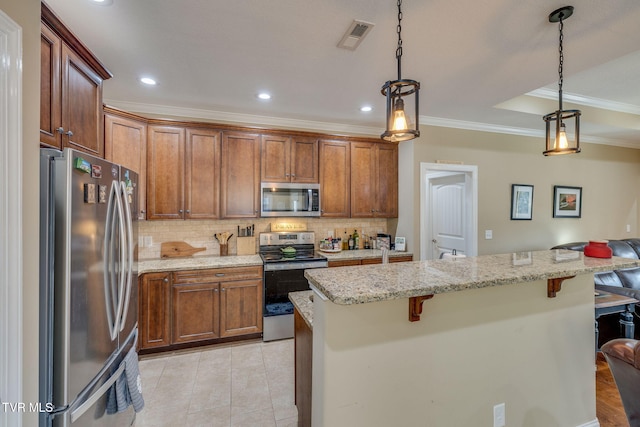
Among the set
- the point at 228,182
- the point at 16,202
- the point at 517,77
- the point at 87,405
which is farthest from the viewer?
the point at 228,182

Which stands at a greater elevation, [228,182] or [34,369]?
[228,182]

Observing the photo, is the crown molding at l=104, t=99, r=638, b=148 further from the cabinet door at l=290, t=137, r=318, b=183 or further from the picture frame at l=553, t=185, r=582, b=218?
the picture frame at l=553, t=185, r=582, b=218

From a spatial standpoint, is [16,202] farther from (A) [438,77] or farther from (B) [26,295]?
(A) [438,77]

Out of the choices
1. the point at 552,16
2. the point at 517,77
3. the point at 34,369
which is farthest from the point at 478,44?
the point at 34,369

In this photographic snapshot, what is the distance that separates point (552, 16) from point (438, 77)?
3.04 feet

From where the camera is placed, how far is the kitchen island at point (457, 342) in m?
1.21

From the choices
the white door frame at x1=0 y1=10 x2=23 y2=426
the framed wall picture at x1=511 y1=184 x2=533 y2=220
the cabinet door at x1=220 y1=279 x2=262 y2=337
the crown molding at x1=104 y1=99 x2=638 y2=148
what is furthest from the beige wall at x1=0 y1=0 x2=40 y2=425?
the framed wall picture at x1=511 y1=184 x2=533 y2=220

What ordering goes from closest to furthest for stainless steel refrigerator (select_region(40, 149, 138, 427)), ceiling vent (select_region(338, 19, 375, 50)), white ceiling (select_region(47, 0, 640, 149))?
stainless steel refrigerator (select_region(40, 149, 138, 427)), white ceiling (select_region(47, 0, 640, 149)), ceiling vent (select_region(338, 19, 375, 50))

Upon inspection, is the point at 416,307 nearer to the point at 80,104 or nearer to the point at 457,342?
the point at 457,342

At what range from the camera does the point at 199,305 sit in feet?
9.90

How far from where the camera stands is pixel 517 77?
8.48 feet

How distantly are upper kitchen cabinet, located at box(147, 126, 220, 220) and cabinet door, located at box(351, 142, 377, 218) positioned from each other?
1.79m

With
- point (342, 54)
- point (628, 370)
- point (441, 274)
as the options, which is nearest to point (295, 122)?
point (342, 54)

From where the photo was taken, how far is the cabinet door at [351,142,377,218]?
3900mm
